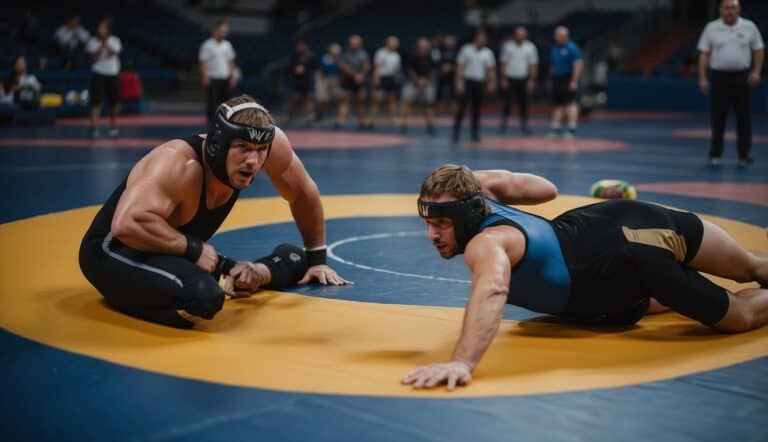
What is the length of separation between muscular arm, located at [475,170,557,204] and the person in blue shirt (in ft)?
0.44

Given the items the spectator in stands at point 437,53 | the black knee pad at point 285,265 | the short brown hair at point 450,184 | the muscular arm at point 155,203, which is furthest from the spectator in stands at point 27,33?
the short brown hair at point 450,184

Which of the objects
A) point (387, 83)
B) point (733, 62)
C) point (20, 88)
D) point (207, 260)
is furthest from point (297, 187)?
point (387, 83)

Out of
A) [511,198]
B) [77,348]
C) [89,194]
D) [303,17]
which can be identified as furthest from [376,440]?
[303,17]

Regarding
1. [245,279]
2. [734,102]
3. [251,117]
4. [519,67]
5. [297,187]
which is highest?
[519,67]

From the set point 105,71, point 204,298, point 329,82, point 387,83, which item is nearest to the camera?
point 204,298

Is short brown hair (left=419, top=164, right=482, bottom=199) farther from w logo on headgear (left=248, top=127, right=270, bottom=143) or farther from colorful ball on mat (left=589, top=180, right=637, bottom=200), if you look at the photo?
colorful ball on mat (left=589, top=180, right=637, bottom=200)

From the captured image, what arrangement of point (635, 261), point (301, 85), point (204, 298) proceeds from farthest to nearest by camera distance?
point (301, 85) → point (204, 298) → point (635, 261)

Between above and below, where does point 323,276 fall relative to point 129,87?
below

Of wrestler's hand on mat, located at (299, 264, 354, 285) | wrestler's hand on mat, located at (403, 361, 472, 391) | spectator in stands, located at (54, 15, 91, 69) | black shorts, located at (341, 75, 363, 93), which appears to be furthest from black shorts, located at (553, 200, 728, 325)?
spectator in stands, located at (54, 15, 91, 69)

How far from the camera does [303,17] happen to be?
103ft

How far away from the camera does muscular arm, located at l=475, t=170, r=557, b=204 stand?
4035 millimetres

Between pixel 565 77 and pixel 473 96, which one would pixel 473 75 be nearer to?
pixel 473 96

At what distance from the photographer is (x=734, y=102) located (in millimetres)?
10555

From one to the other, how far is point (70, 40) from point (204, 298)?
1960 cm
